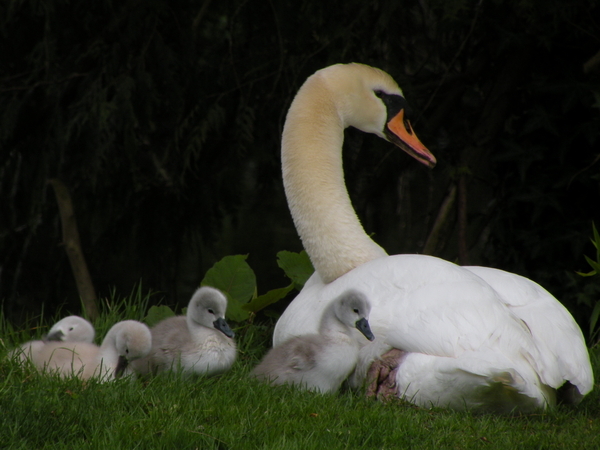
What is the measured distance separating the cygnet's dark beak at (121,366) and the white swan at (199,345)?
0.28ft

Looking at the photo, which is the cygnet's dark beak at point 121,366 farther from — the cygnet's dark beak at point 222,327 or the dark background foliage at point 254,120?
the dark background foliage at point 254,120

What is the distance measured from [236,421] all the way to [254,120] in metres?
2.73

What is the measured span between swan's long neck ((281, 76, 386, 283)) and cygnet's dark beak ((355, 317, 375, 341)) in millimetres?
884

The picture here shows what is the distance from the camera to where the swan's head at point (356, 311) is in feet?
10.3

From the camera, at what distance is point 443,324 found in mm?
2920

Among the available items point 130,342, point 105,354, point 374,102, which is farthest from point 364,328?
point 374,102

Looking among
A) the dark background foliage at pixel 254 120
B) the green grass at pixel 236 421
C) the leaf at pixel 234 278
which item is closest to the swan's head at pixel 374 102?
the dark background foliage at pixel 254 120

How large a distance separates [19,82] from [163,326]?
2236 mm

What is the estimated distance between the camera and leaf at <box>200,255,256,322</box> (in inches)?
175

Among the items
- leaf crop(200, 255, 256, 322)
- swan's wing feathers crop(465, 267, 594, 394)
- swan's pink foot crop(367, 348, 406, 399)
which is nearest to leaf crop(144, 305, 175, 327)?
leaf crop(200, 255, 256, 322)

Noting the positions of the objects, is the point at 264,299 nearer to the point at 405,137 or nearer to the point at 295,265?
the point at 295,265

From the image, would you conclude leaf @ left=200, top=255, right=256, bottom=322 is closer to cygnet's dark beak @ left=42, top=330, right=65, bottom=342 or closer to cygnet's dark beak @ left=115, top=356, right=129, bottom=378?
cygnet's dark beak @ left=42, top=330, right=65, bottom=342

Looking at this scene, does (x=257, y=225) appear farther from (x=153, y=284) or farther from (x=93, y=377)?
(x=93, y=377)

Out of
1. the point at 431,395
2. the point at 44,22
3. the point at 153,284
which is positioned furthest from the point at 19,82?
the point at 431,395
